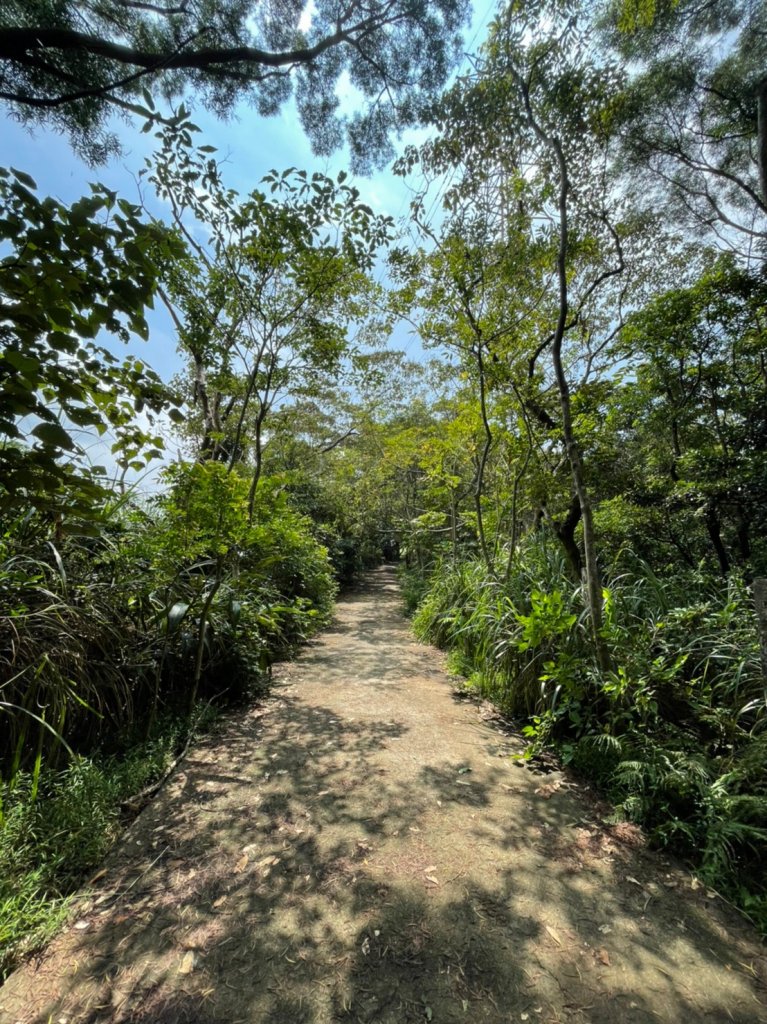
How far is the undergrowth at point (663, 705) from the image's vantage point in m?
1.82

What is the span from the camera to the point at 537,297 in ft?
15.2

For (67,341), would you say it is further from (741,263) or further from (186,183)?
(741,263)

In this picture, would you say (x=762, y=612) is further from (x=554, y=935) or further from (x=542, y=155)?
(x=542, y=155)

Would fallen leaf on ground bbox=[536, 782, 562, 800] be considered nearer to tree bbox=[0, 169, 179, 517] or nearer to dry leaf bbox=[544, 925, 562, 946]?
dry leaf bbox=[544, 925, 562, 946]

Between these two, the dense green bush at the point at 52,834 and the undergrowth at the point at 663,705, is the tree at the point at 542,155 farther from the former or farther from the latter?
the dense green bush at the point at 52,834

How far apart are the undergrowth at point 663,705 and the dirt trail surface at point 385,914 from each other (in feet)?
0.66

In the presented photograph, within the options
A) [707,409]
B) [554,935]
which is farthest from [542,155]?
[554,935]

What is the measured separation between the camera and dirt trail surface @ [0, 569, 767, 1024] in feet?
4.09

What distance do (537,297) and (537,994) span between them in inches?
211

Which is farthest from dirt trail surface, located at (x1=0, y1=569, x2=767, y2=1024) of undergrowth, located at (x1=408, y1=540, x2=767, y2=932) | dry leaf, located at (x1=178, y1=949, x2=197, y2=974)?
undergrowth, located at (x1=408, y1=540, x2=767, y2=932)

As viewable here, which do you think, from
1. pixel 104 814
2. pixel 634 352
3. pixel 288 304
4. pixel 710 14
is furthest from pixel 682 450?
pixel 104 814

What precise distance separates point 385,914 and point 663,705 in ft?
6.55

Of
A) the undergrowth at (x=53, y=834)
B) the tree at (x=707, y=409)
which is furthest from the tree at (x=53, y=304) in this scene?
the tree at (x=707, y=409)

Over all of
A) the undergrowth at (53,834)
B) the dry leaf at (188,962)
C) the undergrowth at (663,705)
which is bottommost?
the dry leaf at (188,962)
